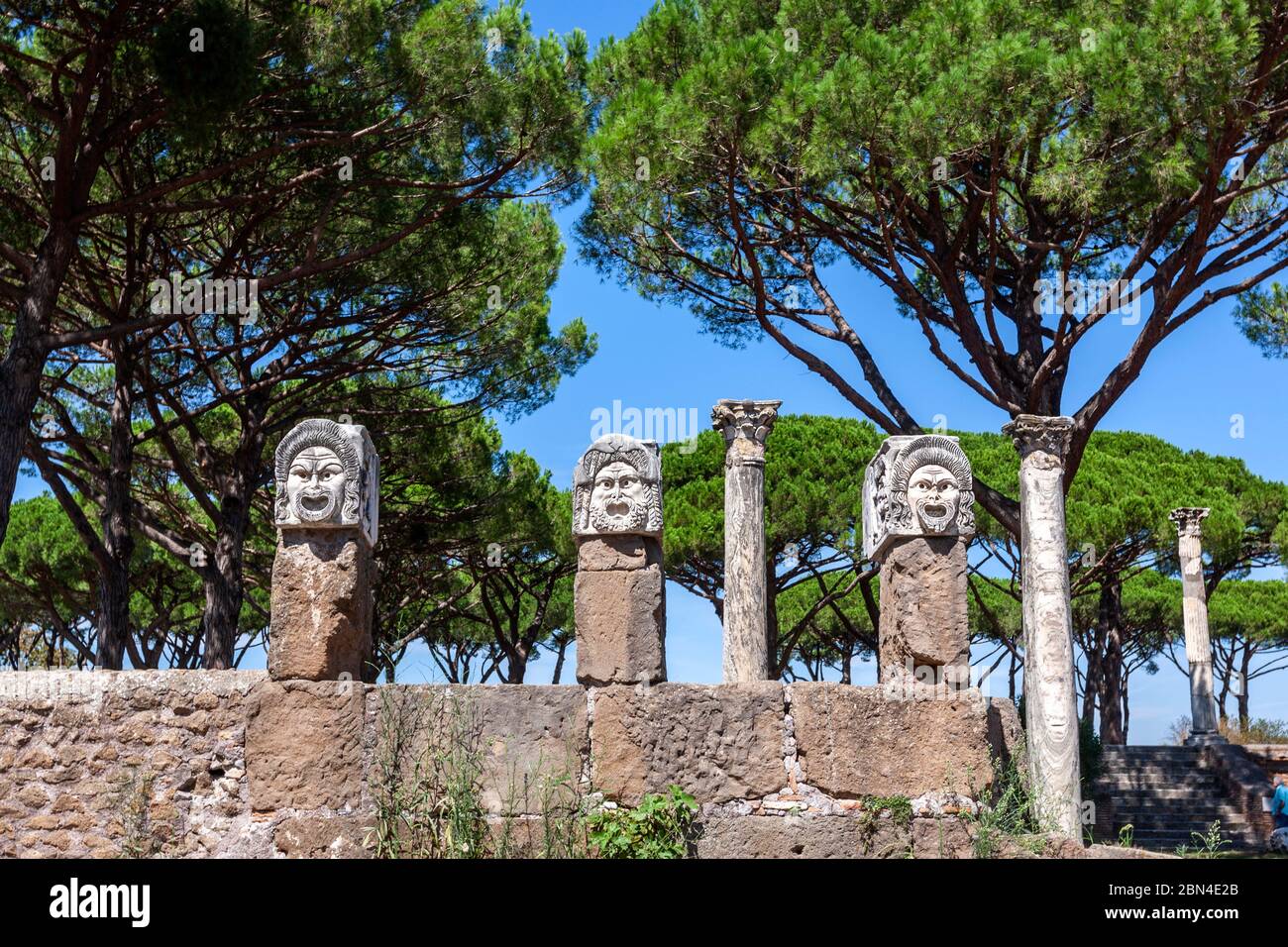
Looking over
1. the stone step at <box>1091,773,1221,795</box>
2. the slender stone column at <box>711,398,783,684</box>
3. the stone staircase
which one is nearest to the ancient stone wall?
the slender stone column at <box>711,398,783,684</box>

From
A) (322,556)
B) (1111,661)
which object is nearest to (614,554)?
(322,556)

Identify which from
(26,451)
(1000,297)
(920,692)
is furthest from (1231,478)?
(26,451)

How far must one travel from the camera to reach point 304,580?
18.3 feet

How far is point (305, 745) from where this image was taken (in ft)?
17.7

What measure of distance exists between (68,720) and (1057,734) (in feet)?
19.4

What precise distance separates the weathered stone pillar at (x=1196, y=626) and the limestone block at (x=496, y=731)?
13.0m

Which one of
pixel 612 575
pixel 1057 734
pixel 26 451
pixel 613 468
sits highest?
pixel 26 451

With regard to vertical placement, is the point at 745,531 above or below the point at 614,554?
above

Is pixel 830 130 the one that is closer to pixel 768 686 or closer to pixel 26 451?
pixel 768 686

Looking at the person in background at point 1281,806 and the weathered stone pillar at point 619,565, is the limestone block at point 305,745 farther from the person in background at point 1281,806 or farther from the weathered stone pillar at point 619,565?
the person in background at point 1281,806

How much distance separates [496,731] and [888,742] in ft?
5.93

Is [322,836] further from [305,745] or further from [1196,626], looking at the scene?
[1196,626]

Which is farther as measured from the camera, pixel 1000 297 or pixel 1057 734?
pixel 1000 297

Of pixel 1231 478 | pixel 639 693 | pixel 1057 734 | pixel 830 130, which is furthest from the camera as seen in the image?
pixel 1231 478
